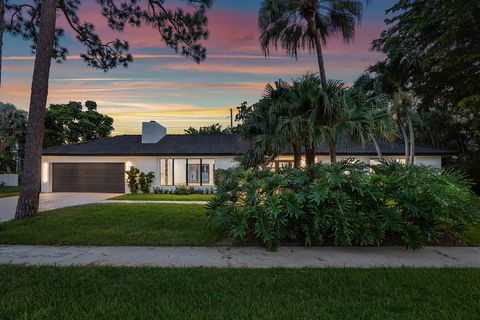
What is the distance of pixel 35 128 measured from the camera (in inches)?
340

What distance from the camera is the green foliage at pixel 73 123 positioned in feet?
92.8

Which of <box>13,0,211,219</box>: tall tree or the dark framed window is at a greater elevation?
<box>13,0,211,219</box>: tall tree

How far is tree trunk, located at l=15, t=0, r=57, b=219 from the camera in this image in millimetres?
8555

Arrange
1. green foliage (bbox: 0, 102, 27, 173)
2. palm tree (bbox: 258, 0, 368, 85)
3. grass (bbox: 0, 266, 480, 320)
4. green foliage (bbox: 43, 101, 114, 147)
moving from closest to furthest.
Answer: grass (bbox: 0, 266, 480, 320), palm tree (bbox: 258, 0, 368, 85), green foliage (bbox: 0, 102, 27, 173), green foliage (bbox: 43, 101, 114, 147)

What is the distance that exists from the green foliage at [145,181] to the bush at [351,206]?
40.7ft

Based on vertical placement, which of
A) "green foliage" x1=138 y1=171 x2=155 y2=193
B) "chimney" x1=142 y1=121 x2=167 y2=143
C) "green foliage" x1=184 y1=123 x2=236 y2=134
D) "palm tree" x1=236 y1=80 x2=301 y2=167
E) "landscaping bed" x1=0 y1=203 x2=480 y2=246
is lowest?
"landscaping bed" x1=0 y1=203 x2=480 y2=246

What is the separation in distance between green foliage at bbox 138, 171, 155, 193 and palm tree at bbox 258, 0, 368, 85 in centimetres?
964

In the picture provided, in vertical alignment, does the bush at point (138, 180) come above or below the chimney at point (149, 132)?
below

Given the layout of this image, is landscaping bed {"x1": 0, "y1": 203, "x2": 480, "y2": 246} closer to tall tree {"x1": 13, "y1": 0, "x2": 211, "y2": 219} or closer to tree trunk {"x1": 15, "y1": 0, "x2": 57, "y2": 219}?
tree trunk {"x1": 15, "y1": 0, "x2": 57, "y2": 219}

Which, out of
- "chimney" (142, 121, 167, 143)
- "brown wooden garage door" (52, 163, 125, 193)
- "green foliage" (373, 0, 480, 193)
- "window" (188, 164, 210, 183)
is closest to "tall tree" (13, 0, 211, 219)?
"green foliage" (373, 0, 480, 193)

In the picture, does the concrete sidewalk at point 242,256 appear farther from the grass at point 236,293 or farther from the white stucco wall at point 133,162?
the white stucco wall at point 133,162

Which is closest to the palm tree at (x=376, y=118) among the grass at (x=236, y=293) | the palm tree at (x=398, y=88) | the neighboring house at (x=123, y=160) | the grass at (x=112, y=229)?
the grass at (x=236, y=293)

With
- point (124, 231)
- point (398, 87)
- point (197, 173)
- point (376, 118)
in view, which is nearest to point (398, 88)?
point (398, 87)

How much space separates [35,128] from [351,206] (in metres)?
8.66
